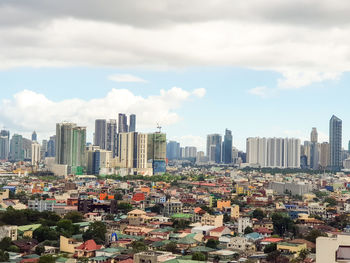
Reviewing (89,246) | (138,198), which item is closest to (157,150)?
(138,198)

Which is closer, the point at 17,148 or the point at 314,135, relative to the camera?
the point at 314,135

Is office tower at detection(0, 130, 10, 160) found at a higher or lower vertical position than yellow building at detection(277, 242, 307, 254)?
higher

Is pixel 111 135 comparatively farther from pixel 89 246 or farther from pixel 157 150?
pixel 89 246

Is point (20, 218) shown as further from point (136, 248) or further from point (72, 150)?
point (72, 150)

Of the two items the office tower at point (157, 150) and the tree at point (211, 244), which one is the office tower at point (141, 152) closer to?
the office tower at point (157, 150)

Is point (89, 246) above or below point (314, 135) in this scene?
below

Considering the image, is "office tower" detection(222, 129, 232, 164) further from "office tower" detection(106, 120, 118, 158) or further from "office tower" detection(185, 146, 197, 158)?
"office tower" detection(185, 146, 197, 158)

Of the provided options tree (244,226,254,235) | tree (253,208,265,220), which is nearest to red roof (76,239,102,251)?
tree (244,226,254,235)
